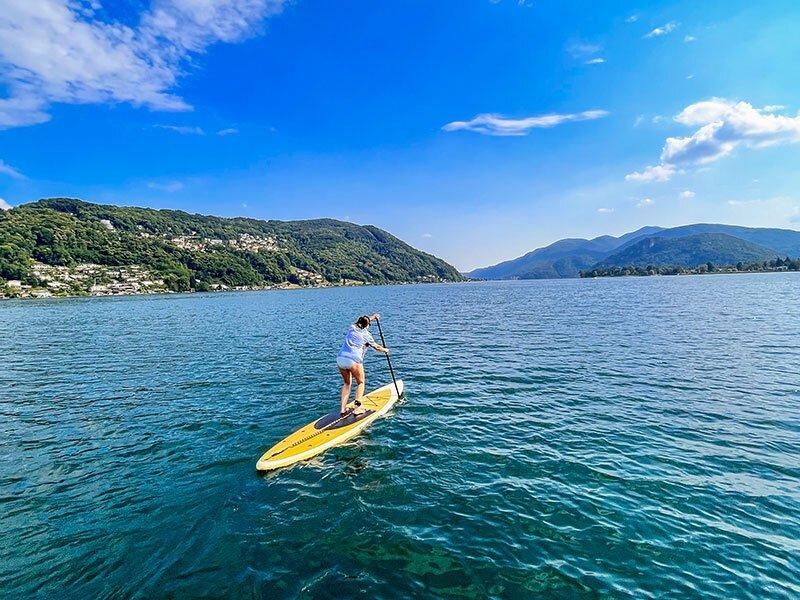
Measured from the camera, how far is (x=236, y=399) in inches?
857

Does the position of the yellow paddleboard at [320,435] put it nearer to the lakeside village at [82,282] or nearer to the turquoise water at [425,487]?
the turquoise water at [425,487]

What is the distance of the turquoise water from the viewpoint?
845cm

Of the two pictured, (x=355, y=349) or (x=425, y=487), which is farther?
(x=355, y=349)

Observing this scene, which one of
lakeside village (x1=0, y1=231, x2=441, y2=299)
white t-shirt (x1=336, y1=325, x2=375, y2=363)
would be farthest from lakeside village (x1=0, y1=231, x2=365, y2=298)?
white t-shirt (x1=336, y1=325, x2=375, y2=363)

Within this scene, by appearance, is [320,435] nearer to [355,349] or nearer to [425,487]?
[355,349]

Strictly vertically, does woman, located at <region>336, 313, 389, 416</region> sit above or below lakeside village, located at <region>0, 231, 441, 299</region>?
below

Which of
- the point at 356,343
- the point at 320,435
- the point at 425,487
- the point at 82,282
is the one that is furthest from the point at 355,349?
the point at 82,282

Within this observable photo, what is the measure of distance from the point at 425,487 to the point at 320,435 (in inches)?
210

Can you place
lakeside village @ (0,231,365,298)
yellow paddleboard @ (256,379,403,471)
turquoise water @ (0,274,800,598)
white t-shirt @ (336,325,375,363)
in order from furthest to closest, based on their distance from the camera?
lakeside village @ (0,231,365,298)
white t-shirt @ (336,325,375,363)
yellow paddleboard @ (256,379,403,471)
turquoise water @ (0,274,800,598)

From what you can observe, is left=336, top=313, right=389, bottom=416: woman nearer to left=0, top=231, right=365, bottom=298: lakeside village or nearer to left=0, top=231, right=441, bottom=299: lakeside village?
left=0, top=231, right=441, bottom=299: lakeside village

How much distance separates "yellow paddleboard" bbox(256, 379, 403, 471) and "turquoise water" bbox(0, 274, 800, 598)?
551mm

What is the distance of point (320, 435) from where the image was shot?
616 inches

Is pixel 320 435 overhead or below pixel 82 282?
below

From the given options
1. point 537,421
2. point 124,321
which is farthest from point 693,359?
point 124,321
